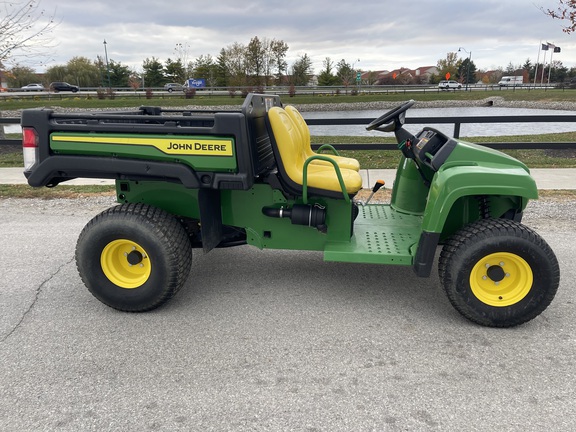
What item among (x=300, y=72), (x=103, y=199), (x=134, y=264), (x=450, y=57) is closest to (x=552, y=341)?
(x=134, y=264)

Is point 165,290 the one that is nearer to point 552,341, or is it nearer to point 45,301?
point 45,301

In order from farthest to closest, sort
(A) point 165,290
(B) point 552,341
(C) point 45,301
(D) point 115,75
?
(D) point 115,75
(C) point 45,301
(A) point 165,290
(B) point 552,341

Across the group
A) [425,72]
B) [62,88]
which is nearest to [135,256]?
[62,88]

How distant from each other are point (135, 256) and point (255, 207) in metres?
0.92

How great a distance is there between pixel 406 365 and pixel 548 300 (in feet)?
3.55

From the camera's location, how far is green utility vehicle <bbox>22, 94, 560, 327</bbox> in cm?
286

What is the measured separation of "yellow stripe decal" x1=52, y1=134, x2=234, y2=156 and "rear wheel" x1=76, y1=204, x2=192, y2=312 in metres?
0.51

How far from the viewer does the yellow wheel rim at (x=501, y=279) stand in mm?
2877

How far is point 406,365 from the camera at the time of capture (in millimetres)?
2539

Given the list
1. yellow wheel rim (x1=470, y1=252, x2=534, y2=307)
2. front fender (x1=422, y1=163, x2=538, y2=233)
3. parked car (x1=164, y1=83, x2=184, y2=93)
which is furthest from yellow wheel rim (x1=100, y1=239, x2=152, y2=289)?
parked car (x1=164, y1=83, x2=184, y2=93)

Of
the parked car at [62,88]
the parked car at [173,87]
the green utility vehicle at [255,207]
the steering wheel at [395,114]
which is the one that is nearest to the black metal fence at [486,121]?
the steering wheel at [395,114]

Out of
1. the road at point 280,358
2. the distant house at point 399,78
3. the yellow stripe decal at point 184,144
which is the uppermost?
the distant house at point 399,78

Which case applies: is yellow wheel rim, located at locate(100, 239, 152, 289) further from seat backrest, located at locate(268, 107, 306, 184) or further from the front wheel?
the front wheel

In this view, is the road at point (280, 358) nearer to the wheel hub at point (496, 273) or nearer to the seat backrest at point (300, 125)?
the wheel hub at point (496, 273)
